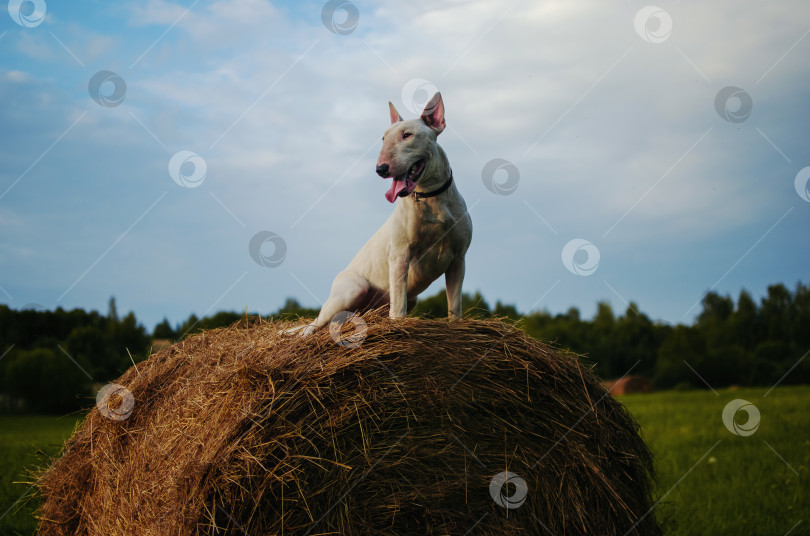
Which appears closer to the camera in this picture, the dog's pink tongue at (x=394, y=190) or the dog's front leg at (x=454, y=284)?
the dog's pink tongue at (x=394, y=190)

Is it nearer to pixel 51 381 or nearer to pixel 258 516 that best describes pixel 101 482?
pixel 258 516

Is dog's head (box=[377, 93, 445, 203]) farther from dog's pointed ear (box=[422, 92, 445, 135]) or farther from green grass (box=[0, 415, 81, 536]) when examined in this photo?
green grass (box=[0, 415, 81, 536])

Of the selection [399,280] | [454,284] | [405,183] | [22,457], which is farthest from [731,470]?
[22,457]

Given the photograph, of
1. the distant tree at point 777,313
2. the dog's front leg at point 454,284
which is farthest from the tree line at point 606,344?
the dog's front leg at point 454,284

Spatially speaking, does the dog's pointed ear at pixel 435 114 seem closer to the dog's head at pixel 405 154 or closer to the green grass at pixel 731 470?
the dog's head at pixel 405 154

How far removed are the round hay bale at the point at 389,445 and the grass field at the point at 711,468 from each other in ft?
3.10

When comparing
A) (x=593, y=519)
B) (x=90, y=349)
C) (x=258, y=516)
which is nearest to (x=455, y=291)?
(x=593, y=519)

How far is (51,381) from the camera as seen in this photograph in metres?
11.9

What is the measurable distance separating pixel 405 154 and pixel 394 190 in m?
0.23

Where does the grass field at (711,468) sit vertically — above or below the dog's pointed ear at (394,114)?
below

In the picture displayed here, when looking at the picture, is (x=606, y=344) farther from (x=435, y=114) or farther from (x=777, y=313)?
(x=435, y=114)

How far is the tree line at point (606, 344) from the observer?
1152cm

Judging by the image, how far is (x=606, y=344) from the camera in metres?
21.0

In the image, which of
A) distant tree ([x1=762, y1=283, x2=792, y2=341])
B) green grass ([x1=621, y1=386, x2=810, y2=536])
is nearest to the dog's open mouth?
green grass ([x1=621, y1=386, x2=810, y2=536])
